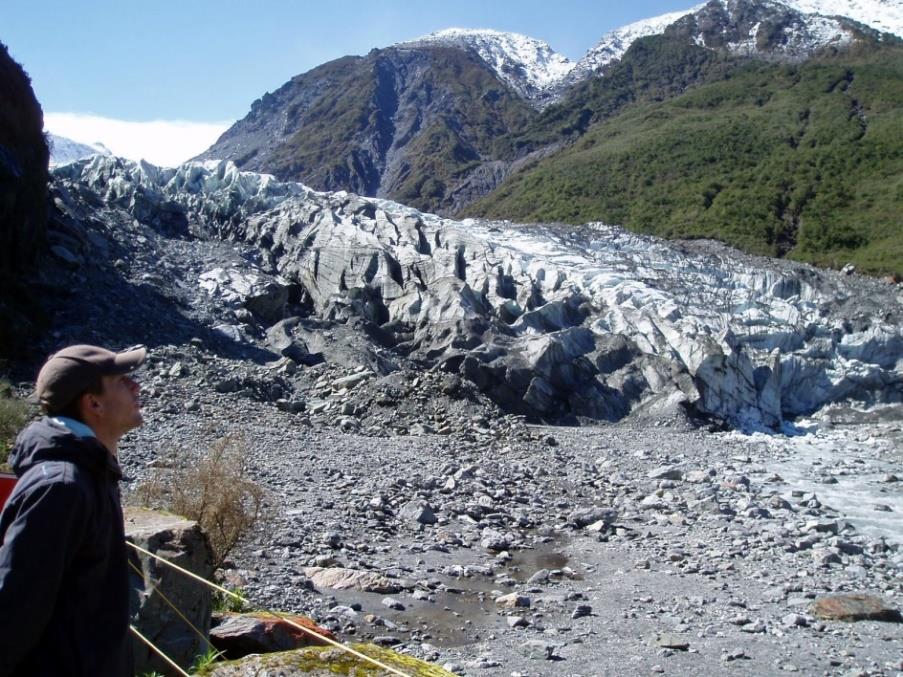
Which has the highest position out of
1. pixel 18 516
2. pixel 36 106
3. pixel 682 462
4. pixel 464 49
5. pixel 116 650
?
pixel 464 49

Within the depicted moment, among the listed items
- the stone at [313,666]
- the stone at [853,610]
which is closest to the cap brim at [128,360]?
the stone at [313,666]

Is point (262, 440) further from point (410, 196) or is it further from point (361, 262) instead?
point (410, 196)

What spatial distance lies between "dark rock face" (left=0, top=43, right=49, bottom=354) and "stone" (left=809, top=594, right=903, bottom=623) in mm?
20125

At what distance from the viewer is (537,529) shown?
514 inches

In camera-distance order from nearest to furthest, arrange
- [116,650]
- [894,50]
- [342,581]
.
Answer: [116,650], [342,581], [894,50]

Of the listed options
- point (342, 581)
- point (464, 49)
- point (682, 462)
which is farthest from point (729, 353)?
point (464, 49)

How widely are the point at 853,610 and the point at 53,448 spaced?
9.34 m

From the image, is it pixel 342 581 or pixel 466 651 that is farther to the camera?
pixel 342 581

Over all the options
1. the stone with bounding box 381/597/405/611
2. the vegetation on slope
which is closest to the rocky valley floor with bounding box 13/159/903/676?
the stone with bounding box 381/597/405/611

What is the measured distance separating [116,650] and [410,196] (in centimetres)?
9527

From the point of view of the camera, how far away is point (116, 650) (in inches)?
101

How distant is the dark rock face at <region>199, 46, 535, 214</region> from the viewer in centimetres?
10231

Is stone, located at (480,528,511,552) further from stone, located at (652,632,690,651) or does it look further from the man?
the man

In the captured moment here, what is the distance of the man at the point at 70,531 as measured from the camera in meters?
2.31
